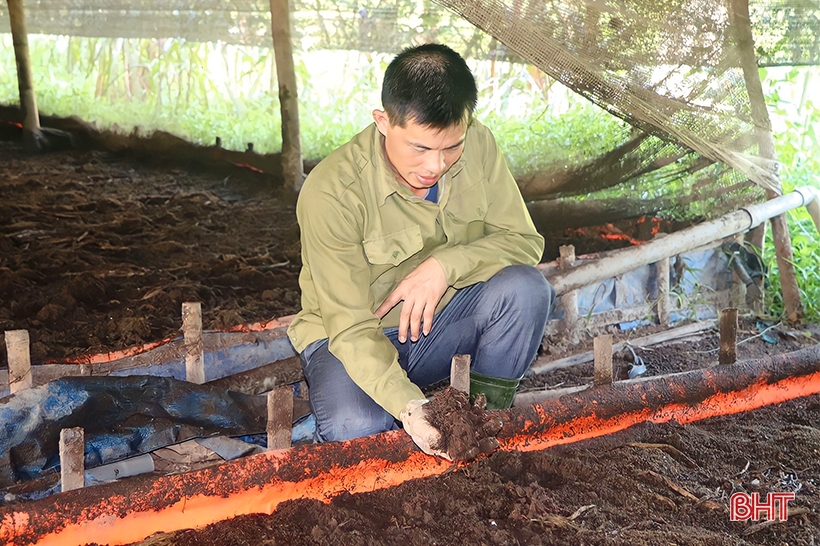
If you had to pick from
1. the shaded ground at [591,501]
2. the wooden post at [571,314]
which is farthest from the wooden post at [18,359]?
the wooden post at [571,314]

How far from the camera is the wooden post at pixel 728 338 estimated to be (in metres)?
2.54

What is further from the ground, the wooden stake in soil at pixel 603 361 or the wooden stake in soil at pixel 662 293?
the wooden stake in soil at pixel 603 361

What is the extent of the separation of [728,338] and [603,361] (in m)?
0.57

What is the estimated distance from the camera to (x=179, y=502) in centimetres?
163

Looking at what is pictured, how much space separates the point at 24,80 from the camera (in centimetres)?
480

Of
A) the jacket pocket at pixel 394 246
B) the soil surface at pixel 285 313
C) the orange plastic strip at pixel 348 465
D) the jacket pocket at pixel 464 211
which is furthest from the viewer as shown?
the jacket pocket at pixel 464 211

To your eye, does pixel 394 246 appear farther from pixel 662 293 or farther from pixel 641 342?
pixel 662 293

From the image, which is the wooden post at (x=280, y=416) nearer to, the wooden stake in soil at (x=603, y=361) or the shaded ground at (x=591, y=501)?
the shaded ground at (x=591, y=501)

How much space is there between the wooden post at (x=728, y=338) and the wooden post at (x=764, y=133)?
1173 mm

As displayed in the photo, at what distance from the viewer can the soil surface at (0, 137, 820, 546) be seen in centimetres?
167

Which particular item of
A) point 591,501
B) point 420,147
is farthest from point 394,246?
point 591,501

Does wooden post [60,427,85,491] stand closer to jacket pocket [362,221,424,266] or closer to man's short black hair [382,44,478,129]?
jacket pocket [362,221,424,266]

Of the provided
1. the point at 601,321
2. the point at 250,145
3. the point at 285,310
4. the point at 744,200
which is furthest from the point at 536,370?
the point at 250,145

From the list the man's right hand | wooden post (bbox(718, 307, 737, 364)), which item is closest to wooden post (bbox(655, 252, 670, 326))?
wooden post (bbox(718, 307, 737, 364))
